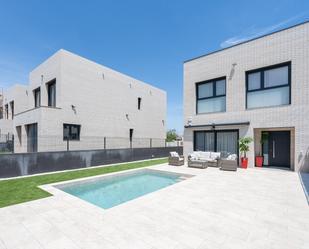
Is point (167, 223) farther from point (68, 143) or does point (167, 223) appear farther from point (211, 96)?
point (211, 96)

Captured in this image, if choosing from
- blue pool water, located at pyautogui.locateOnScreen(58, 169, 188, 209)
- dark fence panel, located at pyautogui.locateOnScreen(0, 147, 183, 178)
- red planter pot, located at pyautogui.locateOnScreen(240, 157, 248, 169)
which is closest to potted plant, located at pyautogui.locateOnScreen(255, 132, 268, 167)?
red planter pot, located at pyautogui.locateOnScreen(240, 157, 248, 169)

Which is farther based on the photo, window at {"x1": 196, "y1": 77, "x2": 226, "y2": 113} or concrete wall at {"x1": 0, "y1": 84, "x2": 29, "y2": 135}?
concrete wall at {"x1": 0, "y1": 84, "x2": 29, "y2": 135}

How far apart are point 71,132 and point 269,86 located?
13536 millimetres

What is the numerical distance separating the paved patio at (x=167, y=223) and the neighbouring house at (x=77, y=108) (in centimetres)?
790

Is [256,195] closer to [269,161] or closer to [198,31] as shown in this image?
[269,161]

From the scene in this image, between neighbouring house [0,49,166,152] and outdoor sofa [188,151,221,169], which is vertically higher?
neighbouring house [0,49,166,152]

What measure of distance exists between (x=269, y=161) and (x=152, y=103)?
13896 millimetres

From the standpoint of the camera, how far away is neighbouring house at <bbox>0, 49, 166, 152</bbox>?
12023 mm

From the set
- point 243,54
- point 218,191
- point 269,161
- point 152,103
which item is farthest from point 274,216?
point 152,103

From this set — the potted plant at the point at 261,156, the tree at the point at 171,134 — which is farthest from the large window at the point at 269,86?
the tree at the point at 171,134

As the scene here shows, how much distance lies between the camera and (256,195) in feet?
18.3

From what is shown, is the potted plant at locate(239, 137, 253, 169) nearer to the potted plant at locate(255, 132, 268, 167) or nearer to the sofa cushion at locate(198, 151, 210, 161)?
the potted plant at locate(255, 132, 268, 167)

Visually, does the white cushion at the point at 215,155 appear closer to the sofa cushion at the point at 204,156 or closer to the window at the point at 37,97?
the sofa cushion at the point at 204,156

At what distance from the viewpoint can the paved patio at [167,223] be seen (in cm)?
298
